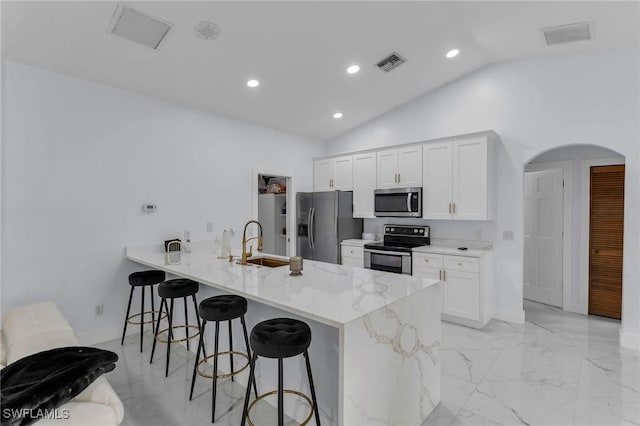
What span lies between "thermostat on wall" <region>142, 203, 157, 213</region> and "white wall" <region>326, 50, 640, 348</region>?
11.7 feet

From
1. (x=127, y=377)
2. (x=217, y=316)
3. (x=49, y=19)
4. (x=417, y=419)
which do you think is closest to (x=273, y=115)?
(x=49, y=19)

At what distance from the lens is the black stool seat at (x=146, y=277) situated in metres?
3.18

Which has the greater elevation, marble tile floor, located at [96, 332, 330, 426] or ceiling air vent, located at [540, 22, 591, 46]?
ceiling air vent, located at [540, 22, 591, 46]

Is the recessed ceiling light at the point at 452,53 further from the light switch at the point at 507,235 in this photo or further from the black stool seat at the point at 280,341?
the black stool seat at the point at 280,341

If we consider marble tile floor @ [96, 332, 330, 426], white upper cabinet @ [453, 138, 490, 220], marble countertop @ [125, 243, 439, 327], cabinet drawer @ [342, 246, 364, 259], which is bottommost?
marble tile floor @ [96, 332, 330, 426]

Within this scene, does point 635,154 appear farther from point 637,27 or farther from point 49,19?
point 49,19

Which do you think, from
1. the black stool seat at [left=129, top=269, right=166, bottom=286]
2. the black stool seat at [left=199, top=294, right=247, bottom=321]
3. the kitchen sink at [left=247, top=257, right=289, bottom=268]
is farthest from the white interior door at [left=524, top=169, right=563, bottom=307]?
the black stool seat at [left=129, top=269, right=166, bottom=286]

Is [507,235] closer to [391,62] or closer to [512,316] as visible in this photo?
[512,316]

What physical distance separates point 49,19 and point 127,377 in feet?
9.53

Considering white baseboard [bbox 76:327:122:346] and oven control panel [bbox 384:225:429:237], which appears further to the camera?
oven control panel [bbox 384:225:429:237]

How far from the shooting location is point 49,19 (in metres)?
2.44

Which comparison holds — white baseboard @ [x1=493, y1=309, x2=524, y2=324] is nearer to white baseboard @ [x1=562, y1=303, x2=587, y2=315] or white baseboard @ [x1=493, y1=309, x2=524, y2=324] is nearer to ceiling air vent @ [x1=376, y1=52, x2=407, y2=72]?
white baseboard @ [x1=562, y1=303, x2=587, y2=315]

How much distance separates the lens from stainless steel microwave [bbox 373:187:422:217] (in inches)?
172

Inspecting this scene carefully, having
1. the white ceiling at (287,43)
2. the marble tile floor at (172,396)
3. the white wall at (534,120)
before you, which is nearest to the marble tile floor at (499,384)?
the marble tile floor at (172,396)
